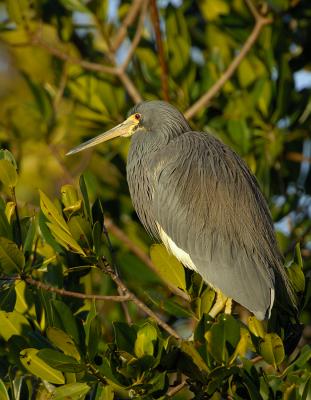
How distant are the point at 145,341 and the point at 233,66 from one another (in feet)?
8.66

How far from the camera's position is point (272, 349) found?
3.49 metres

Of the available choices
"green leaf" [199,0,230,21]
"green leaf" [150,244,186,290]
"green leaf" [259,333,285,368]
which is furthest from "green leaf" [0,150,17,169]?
"green leaf" [199,0,230,21]

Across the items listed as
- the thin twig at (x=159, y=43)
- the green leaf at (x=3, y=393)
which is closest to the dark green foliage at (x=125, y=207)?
the green leaf at (x=3, y=393)

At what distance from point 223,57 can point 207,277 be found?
2.11m

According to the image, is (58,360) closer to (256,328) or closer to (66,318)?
(66,318)

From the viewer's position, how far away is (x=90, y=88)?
5.88 m

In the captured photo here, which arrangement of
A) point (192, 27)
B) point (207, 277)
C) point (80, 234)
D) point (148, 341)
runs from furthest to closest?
point (192, 27), point (207, 277), point (80, 234), point (148, 341)

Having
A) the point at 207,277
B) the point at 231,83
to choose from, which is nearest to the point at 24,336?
the point at 207,277

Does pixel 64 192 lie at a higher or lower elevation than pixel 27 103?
higher

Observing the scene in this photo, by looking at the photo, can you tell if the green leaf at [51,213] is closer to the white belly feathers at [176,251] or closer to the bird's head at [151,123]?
the white belly feathers at [176,251]

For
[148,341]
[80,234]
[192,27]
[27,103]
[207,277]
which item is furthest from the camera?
[192,27]

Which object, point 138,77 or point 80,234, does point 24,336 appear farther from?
point 138,77

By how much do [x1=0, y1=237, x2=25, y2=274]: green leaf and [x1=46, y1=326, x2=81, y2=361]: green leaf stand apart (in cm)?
37

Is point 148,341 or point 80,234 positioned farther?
point 80,234
